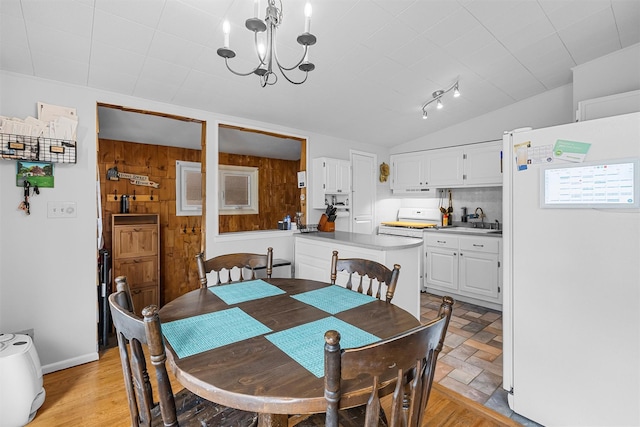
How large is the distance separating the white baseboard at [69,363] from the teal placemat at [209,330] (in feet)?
6.16

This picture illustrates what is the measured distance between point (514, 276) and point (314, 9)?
215 cm

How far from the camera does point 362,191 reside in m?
4.66

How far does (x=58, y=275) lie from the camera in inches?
92.4

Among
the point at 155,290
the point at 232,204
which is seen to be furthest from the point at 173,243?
the point at 232,204

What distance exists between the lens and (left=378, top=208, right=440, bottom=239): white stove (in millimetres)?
4527

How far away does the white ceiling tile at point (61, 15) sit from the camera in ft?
5.42

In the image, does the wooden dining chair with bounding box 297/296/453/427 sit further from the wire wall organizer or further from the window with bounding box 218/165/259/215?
the window with bounding box 218/165/259/215

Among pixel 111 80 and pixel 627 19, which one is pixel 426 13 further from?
pixel 111 80

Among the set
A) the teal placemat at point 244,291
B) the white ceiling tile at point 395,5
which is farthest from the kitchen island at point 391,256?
the white ceiling tile at point 395,5

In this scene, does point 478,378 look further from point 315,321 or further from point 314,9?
point 314,9

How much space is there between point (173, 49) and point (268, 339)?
2098mm

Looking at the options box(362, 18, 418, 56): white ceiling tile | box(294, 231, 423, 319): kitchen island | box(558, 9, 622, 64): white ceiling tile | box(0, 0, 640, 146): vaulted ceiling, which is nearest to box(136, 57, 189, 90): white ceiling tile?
box(0, 0, 640, 146): vaulted ceiling

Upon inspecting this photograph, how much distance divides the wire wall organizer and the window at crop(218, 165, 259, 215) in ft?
7.16

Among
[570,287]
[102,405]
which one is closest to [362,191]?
[570,287]
